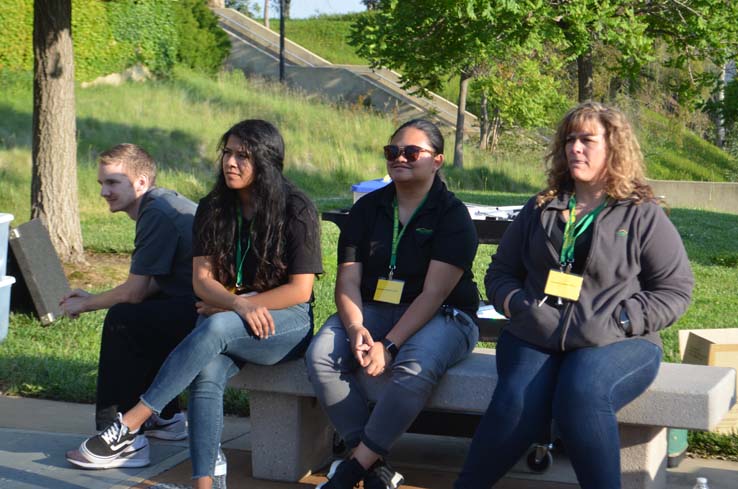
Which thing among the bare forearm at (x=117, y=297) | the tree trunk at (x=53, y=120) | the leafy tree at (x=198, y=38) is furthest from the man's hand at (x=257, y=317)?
the leafy tree at (x=198, y=38)

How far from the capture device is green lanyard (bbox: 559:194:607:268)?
3.98 m

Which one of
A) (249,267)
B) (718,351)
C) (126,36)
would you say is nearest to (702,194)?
(126,36)

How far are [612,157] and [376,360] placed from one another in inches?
48.6

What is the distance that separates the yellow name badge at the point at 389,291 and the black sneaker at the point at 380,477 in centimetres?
72

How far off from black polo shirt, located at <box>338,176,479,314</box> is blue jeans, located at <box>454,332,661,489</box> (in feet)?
1.99

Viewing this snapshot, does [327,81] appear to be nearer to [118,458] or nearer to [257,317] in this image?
[118,458]

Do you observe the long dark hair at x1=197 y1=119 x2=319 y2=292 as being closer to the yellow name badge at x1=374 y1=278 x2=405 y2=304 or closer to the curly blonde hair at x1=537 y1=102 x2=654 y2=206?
the yellow name badge at x1=374 y1=278 x2=405 y2=304

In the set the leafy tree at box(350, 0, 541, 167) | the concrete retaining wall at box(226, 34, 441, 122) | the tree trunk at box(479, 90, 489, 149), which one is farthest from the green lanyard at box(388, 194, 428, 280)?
the concrete retaining wall at box(226, 34, 441, 122)

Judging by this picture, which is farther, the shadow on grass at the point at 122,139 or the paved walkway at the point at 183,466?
the shadow on grass at the point at 122,139

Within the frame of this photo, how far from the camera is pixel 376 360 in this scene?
13.6 ft

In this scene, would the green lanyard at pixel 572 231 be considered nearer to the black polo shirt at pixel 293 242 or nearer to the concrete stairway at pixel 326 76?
the black polo shirt at pixel 293 242

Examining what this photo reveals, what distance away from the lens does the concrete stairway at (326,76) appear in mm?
35812

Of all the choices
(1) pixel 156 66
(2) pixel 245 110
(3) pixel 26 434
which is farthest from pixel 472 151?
(3) pixel 26 434

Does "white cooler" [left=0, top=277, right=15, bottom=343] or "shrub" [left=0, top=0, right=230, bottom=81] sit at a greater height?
"shrub" [left=0, top=0, right=230, bottom=81]
